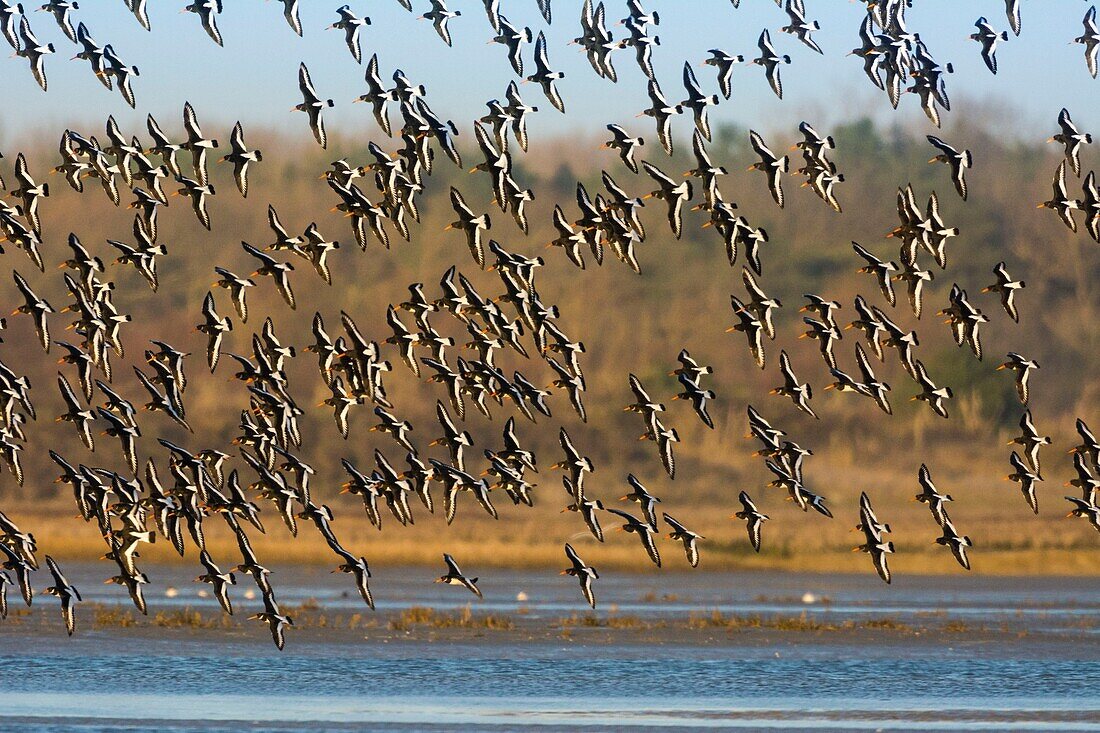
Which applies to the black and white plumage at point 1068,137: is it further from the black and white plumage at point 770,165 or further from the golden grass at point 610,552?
the golden grass at point 610,552

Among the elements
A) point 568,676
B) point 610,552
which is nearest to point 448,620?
point 568,676

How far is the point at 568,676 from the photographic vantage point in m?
59.5

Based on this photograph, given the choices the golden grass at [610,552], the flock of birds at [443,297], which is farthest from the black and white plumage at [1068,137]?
the golden grass at [610,552]

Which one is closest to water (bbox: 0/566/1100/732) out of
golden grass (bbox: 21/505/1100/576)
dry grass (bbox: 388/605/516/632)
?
dry grass (bbox: 388/605/516/632)

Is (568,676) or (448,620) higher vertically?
(448,620)

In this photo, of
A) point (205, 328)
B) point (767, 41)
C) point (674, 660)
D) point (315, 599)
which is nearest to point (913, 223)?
point (767, 41)

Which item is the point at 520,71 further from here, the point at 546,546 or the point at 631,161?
the point at 546,546

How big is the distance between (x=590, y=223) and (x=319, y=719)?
16133 mm

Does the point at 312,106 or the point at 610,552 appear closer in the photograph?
the point at 312,106

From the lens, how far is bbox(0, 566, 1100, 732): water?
50656mm

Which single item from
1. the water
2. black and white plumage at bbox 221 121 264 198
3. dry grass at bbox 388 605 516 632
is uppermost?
black and white plumage at bbox 221 121 264 198

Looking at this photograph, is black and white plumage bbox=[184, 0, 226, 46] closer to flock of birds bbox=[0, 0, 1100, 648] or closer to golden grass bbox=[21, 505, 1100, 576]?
flock of birds bbox=[0, 0, 1100, 648]

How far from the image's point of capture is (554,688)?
56719 mm

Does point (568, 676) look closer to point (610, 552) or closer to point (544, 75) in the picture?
point (544, 75)
